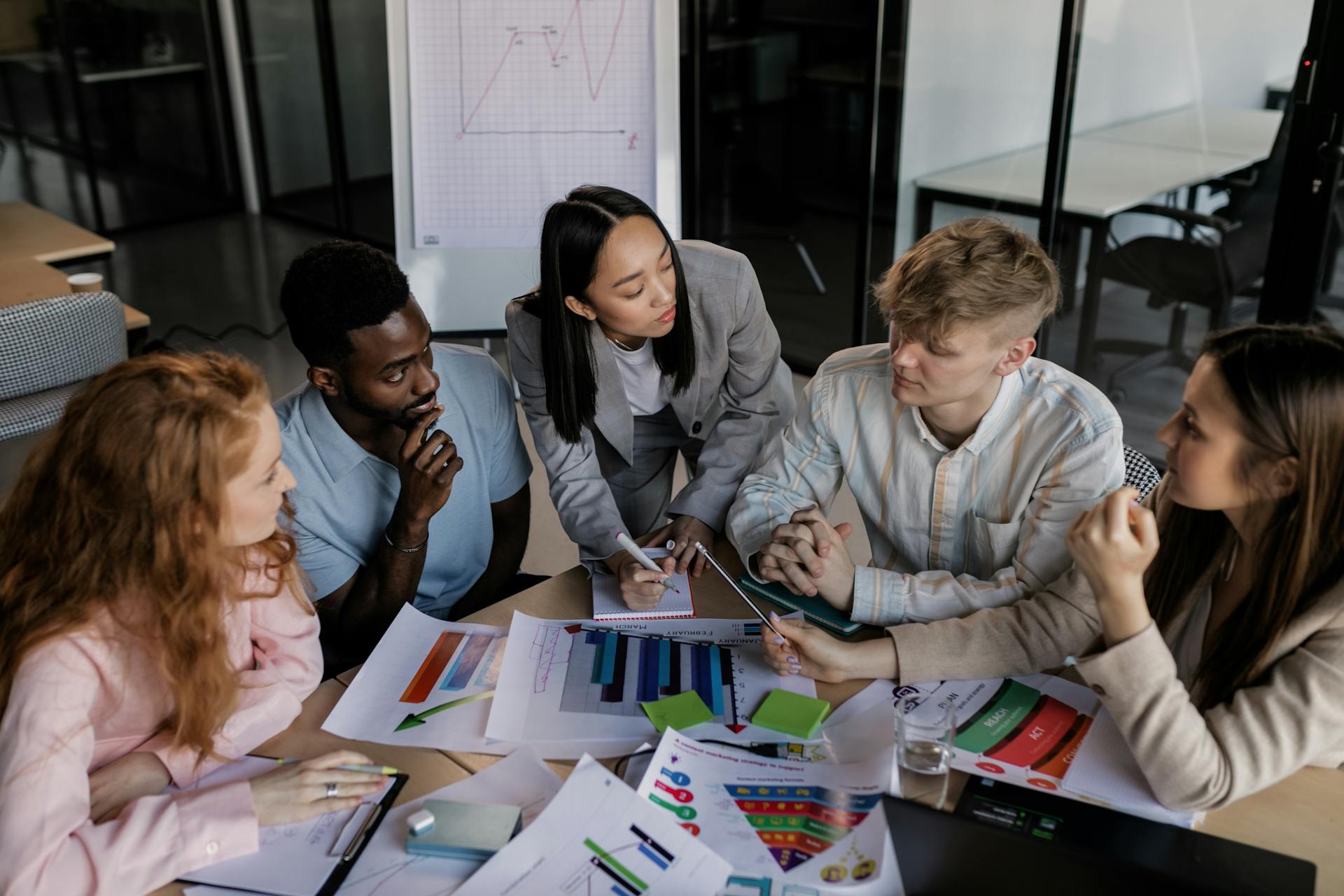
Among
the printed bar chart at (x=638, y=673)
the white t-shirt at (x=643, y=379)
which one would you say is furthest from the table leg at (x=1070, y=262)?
the printed bar chart at (x=638, y=673)

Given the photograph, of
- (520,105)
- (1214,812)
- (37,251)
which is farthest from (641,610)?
(37,251)

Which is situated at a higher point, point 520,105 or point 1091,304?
point 520,105

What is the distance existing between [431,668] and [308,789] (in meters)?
0.27

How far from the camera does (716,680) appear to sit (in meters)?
1.46

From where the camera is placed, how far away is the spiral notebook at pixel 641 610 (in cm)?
162

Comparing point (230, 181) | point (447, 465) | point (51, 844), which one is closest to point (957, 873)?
point (51, 844)

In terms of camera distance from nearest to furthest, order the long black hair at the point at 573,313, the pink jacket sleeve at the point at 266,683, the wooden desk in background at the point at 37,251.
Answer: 1. the pink jacket sleeve at the point at 266,683
2. the long black hair at the point at 573,313
3. the wooden desk in background at the point at 37,251

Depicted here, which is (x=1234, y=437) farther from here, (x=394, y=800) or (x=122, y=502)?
(x=122, y=502)

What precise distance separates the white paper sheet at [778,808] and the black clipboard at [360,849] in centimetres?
28

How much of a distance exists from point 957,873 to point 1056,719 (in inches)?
16.8

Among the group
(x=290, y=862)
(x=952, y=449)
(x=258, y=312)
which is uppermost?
(x=952, y=449)

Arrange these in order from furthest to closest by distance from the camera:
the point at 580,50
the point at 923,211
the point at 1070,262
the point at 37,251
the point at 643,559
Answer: the point at 923,211 < the point at 37,251 < the point at 1070,262 < the point at 580,50 < the point at 643,559

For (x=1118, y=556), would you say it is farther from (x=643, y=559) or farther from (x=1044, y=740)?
(x=643, y=559)

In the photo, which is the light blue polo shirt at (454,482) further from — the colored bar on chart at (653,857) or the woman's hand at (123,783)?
the colored bar on chart at (653,857)
